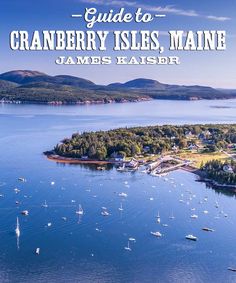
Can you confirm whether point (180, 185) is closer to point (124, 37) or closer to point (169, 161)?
point (169, 161)

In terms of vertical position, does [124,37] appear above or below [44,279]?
above

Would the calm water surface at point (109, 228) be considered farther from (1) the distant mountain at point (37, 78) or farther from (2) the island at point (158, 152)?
(1) the distant mountain at point (37, 78)

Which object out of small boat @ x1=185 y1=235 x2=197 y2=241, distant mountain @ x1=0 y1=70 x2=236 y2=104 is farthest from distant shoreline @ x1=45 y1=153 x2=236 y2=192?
distant mountain @ x1=0 y1=70 x2=236 y2=104

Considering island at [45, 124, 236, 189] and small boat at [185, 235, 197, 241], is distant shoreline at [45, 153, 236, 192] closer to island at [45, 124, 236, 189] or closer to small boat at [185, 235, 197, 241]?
island at [45, 124, 236, 189]

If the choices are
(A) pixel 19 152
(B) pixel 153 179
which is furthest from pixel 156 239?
(A) pixel 19 152

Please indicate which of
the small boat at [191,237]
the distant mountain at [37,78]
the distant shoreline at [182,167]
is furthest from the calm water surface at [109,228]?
the distant mountain at [37,78]
